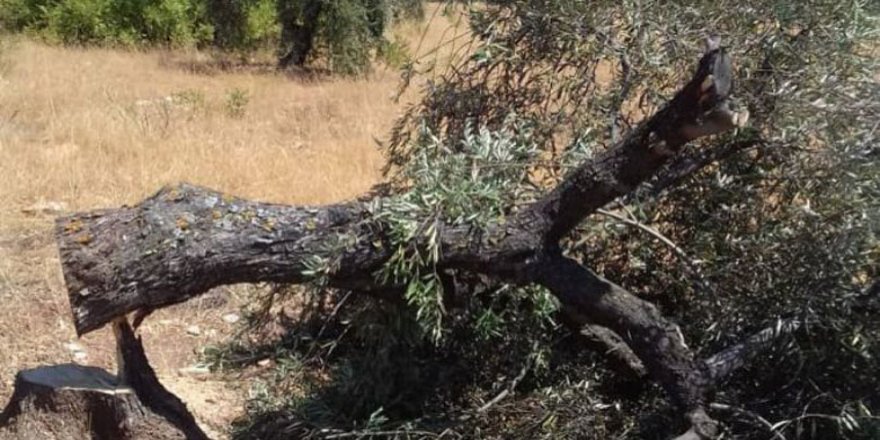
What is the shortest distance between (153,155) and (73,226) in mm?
5519

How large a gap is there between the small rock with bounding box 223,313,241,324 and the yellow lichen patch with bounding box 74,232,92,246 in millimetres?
2138

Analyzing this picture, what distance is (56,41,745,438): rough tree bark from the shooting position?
9.49 ft

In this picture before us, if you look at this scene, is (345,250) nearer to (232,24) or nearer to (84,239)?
(84,239)

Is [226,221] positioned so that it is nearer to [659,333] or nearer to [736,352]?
[659,333]

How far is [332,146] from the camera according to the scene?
9602 millimetres

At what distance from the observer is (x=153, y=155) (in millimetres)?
8305

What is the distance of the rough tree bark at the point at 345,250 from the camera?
2893 mm

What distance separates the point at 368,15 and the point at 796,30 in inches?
535

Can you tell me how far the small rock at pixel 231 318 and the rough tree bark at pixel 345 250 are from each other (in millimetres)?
2053

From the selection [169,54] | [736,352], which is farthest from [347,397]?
[169,54]

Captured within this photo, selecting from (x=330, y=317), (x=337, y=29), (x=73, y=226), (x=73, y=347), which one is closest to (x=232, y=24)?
(x=337, y=29)

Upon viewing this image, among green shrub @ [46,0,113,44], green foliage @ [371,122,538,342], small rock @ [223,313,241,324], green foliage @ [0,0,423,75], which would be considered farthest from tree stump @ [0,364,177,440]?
green shrub @ [46,0,113,44]

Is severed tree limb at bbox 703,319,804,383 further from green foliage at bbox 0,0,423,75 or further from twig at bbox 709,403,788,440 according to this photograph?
green foliage at bbox 0,0,423,75

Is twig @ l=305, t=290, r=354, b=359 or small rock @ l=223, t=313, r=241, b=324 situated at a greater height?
twig @ l=305, t=290, r=354, b=359
